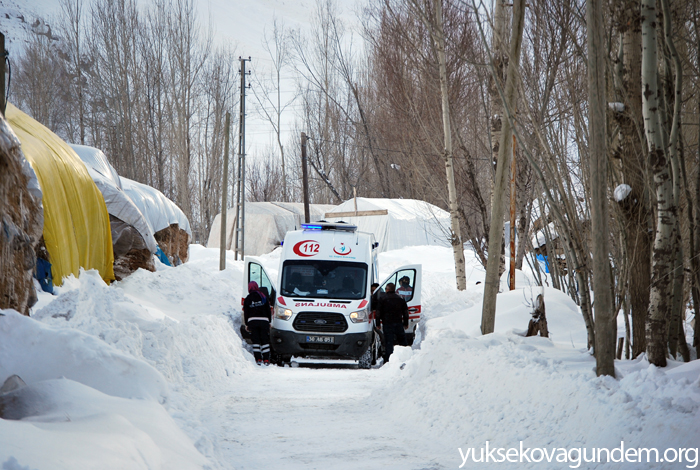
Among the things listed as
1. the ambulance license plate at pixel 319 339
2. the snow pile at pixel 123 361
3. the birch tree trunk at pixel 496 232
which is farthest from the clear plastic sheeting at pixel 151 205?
the birch tree trunk at pixel 496 232

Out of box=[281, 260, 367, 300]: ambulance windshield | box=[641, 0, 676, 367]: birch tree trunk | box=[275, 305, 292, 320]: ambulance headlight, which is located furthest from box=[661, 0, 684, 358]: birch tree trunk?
box=[275, 305, 292, 320]: ambulance headlight

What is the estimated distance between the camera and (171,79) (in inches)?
1809

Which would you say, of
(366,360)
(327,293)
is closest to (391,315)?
(366,360)


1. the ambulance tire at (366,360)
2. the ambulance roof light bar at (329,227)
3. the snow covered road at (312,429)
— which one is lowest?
the ambulance tire at (366,360)

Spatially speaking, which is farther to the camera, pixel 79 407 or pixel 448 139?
pixel 448 139

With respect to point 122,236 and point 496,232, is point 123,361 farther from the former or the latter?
point 122,236

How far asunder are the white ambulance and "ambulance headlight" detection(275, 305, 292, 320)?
2cm

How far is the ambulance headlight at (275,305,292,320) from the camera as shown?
12.9 metres

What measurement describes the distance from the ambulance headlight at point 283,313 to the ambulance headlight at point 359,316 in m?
1.34

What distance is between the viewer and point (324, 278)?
13766mm

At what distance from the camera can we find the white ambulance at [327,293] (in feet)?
42.2

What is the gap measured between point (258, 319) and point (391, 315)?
281 centimetres

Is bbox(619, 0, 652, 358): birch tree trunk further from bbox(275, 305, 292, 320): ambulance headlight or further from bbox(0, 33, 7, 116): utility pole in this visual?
bbox(0, 33, 7, 116): utility pole

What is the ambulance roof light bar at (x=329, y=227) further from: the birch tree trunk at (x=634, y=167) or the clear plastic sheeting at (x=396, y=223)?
the clear plastic sheeting at (x=396, y=223)
